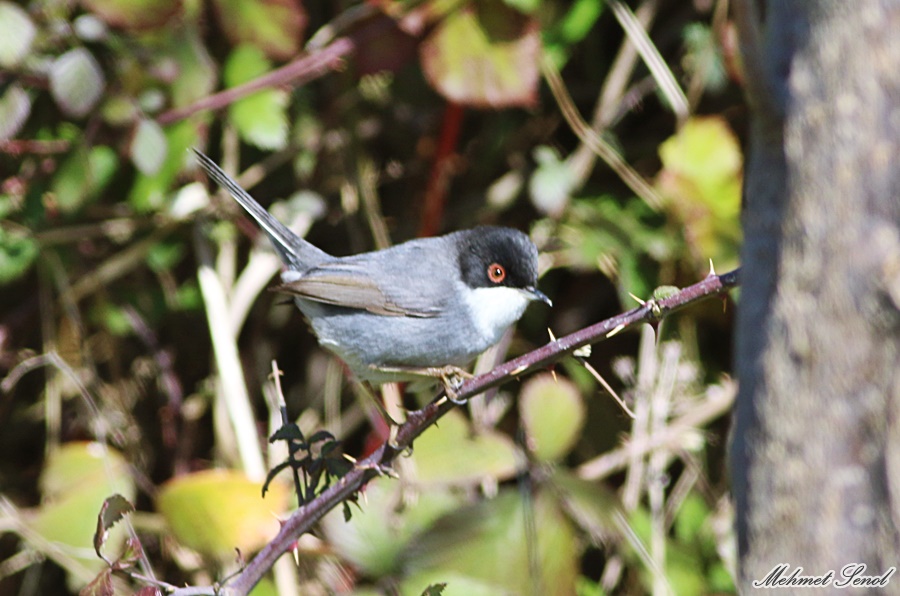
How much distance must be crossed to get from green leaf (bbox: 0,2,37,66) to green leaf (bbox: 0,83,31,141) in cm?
10

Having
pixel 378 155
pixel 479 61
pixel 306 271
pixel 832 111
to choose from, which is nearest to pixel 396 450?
pixel 832 111

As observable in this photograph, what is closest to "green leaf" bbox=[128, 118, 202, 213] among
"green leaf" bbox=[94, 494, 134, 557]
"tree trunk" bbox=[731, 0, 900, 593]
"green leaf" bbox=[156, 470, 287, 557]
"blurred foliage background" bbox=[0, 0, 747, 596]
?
"blurred foliage background" bbox=[0, 0, 747, 596]

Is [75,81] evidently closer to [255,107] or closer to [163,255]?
[255,107]

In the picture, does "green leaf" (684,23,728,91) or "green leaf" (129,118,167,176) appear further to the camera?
"green leaf" (684,23,728,91)

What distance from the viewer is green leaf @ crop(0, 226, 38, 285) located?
400 centimetres

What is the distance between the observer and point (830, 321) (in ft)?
4.41

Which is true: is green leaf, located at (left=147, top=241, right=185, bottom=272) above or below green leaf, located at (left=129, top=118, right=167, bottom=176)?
below

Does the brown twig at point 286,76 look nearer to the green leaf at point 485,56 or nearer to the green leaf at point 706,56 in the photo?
the green leaf at point 485,56

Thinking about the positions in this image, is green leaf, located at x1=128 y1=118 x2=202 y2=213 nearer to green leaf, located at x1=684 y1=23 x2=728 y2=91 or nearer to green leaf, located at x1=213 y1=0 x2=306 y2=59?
green leaf, located at x1=213 y1=0 x2=306 y2=59

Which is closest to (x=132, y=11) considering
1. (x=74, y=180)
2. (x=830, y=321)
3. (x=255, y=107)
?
(x=255, y=107)

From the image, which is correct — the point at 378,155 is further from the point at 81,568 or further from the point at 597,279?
the point at 81,568

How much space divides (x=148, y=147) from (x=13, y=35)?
0.58m

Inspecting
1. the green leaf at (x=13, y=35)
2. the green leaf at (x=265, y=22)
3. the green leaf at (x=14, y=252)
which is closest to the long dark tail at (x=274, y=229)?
the green leaf at (x=265, y=22)

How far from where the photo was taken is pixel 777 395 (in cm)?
138
